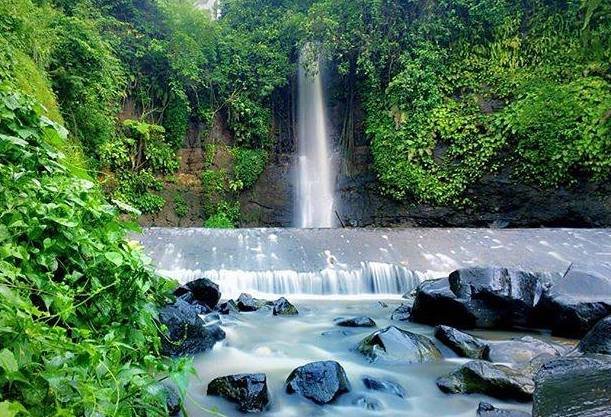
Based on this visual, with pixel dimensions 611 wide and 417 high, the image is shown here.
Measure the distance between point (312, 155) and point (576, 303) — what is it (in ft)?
37.7

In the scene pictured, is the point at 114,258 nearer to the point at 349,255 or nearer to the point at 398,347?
the point at 398,347

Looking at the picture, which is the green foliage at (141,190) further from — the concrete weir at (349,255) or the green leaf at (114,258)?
the green leaf at (114,258)

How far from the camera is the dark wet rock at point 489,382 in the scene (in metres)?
3.13

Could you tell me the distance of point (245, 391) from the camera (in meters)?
3.02

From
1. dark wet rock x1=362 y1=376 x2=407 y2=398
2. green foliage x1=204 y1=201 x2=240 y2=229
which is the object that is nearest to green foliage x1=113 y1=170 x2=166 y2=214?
green foliage x1=204 y1=201 x2=240 y2=229

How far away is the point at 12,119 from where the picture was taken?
253cm

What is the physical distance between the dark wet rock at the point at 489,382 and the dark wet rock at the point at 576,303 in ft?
5.93

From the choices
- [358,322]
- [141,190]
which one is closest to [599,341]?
[358,322]

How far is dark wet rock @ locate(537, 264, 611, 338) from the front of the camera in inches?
188

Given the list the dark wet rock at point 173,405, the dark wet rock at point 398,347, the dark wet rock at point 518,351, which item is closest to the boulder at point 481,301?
the dark wet rock at point 518,351

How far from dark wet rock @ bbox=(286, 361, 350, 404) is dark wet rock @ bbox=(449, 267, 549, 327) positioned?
2587 millimetres

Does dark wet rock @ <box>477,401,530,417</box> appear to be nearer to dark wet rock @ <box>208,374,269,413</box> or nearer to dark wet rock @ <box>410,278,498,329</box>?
dark wet rock @ <box>208,374,269,413</box>

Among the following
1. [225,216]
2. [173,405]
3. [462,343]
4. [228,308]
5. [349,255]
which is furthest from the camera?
[225,216]

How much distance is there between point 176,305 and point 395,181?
1055cm
